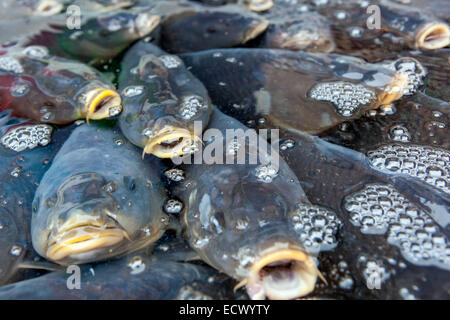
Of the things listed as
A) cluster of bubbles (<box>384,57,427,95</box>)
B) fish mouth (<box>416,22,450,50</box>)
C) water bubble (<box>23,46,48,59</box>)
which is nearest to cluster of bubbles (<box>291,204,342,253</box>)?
cluster of bubbles (<box>384,57,427,95</box>)

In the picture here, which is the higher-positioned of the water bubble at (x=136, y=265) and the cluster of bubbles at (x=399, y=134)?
the cluster of bubbles at (x=399, y=134)

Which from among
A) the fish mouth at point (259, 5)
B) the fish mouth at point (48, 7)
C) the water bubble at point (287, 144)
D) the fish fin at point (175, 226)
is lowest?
the fish fin at point (175, 226)

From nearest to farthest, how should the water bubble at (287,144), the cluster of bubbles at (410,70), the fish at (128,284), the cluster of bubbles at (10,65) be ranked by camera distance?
the fish at (128,284) < the water bubble at (287,144) < the cluster of bubbles at (410,70) < the cluster of bubbles at (10,65)

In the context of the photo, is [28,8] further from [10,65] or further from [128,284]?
[128,284]

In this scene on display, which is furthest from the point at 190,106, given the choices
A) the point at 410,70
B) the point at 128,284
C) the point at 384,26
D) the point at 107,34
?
the point at 384,26

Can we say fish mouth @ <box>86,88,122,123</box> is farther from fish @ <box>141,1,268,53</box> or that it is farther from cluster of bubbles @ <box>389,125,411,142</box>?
cluster of bubbles @ <box>389,125,411,142</box>

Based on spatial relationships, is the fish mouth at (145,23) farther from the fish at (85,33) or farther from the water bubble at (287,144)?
the water bubble at (287,144)

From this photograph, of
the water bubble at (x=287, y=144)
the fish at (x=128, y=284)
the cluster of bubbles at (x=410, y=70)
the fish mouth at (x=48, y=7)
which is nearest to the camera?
the fish at (x=128, y=284)

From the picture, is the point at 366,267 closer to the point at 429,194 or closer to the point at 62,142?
the point at 429,194

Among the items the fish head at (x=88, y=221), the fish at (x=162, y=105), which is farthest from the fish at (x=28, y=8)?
the fish head at (x=88, y=221)
